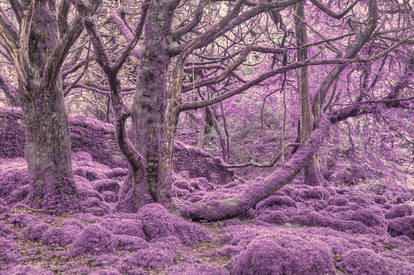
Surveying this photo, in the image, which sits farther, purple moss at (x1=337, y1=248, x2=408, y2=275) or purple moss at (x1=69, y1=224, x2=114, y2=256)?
purple moss at (x1=69, y1=224, x2=114, y2=256)

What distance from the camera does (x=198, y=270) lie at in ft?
7.13

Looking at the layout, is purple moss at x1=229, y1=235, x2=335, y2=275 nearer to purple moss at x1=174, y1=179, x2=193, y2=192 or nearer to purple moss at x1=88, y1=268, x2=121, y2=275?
purple moss at x1=88, y1=268, x2=121, y2=275

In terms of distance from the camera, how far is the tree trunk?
3.44 metres

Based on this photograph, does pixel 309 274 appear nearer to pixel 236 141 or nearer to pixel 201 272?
pixel 201 272

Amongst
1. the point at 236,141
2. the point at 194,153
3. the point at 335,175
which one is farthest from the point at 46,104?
the point at 236,141

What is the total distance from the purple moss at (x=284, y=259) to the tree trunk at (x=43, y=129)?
2.24 meters

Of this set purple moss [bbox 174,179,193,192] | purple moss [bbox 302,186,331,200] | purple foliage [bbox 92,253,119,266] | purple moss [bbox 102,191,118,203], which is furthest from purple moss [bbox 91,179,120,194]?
purple moss [bbox 302,186,331,200]

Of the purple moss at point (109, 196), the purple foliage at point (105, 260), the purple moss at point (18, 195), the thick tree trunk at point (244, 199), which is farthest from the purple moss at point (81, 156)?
the purple foliage at point (105, 260)

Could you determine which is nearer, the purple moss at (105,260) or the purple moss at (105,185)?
the purple moss at (105,260)

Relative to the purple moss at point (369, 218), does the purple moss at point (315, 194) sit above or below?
above

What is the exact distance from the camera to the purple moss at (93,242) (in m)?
2.45

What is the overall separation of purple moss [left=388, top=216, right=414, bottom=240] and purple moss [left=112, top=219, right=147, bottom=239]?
2.84 m

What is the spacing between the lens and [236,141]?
13867 millimetres

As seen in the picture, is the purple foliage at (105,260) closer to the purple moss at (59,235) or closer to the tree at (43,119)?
the purple moss at (59,235)
